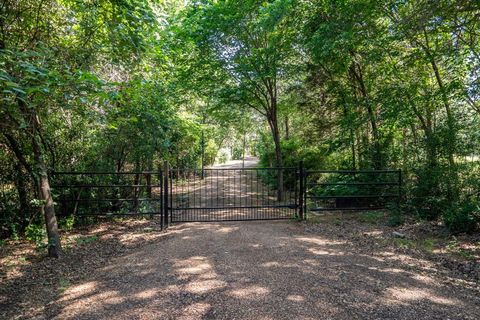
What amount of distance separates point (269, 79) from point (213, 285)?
7.35 metres

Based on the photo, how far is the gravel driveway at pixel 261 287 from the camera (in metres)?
2.80

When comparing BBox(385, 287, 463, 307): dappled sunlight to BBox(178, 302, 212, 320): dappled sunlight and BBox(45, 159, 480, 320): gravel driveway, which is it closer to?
BBox(45, 159, 480, 320): gravel driveway

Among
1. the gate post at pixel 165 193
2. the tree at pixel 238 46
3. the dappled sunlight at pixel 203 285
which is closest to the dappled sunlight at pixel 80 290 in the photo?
the dappled sunlight at pixel 203 285

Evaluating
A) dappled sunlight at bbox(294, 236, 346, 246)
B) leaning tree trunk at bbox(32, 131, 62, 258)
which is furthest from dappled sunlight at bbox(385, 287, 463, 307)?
leaning tree trunk at bbox(32, 131, 62, 258)

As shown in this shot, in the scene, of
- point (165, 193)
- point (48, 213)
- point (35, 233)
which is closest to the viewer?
point (48, 213)

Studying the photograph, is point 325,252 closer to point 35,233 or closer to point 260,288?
point 260,288

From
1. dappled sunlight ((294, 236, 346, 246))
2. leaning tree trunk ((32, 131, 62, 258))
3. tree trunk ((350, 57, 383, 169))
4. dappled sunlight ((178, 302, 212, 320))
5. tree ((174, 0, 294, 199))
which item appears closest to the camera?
dappled sunlight ((178, 302, 212, 320))

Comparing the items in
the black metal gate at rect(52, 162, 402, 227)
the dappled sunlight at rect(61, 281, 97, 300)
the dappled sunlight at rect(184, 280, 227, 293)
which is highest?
the black metal gate at rect(52, 162, 402, 227)

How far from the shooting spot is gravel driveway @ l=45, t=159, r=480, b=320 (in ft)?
9.20

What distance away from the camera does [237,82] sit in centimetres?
945

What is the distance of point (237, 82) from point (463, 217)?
23.2ft

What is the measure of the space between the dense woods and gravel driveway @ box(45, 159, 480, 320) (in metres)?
1.90

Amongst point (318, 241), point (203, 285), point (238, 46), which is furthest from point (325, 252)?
point (238, 46)

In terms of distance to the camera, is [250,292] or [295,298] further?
[250,292]
